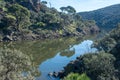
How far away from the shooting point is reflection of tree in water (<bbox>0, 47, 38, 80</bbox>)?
30.8 m

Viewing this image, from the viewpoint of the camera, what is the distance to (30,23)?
13312 centimetres

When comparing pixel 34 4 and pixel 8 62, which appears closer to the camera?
pixel 8 62

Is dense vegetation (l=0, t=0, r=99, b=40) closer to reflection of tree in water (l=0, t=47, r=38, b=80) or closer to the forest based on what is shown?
the forest

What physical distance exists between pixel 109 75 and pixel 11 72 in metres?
16.0

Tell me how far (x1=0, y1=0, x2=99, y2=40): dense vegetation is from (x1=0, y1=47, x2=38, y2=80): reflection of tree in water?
265 ft

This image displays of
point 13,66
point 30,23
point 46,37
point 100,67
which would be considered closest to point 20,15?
point 30,23

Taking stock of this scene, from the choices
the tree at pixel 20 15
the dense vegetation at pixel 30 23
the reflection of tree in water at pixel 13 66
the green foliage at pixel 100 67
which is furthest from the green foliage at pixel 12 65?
the tree at pixel 20 15

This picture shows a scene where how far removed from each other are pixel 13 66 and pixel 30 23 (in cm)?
10124

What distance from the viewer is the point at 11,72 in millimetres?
31578

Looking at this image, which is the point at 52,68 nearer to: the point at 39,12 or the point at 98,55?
the point at 98,55

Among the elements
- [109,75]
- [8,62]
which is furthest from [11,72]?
[109,75]

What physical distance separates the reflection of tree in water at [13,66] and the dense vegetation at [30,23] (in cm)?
8085

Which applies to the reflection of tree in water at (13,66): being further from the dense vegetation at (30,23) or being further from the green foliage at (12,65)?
the dense vegetation at (30,23)

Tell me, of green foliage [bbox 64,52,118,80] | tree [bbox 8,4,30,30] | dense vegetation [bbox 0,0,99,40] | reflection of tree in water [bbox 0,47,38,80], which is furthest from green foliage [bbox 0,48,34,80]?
tree [bbox 8,4,30,30]
